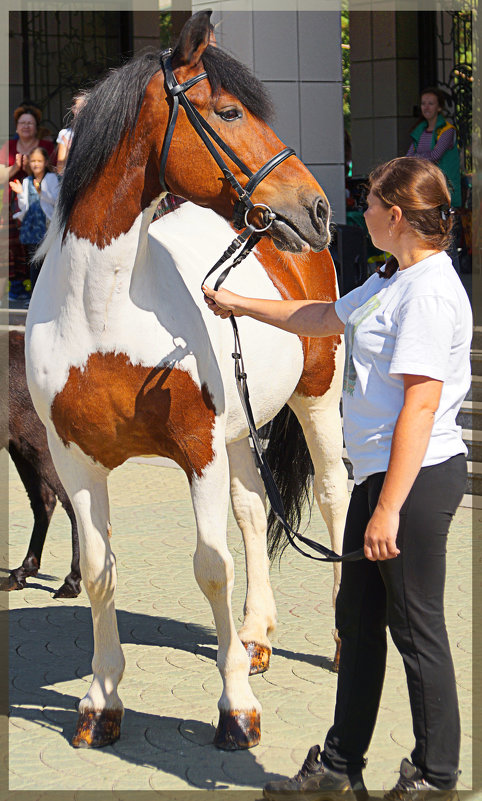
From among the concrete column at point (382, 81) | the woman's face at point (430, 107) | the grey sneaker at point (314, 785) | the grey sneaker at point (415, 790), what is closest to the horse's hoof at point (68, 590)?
the grey sneaker at point (314, 785)

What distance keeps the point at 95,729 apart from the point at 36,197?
780 cm

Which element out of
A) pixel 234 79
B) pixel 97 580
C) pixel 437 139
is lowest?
pixel 97 580

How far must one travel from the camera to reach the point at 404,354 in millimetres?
2691

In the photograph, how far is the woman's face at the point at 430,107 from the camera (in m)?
10.7

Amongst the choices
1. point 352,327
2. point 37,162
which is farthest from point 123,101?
point 37,162

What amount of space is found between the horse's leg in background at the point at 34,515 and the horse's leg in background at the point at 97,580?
6.41ft

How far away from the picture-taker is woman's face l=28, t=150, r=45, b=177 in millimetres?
10352

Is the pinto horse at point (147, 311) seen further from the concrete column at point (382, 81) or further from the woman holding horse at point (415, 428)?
the concrete column at point (382, 81)

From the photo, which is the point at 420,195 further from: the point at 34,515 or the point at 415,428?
the point at 34,515

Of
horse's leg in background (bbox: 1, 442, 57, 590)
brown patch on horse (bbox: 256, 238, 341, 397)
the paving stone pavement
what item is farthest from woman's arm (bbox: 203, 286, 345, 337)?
horse's leg in background (bbox: 1, 442, 57, 590)

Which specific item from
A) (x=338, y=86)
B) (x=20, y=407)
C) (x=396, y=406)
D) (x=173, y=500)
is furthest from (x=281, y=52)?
(x=396, y=406)

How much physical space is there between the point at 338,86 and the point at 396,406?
771 centimetres

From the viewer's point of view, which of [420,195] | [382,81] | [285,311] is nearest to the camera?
[420,195]

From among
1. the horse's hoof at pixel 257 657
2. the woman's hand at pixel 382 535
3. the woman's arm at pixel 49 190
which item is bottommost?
the horse's hoof at pixel 257 657
